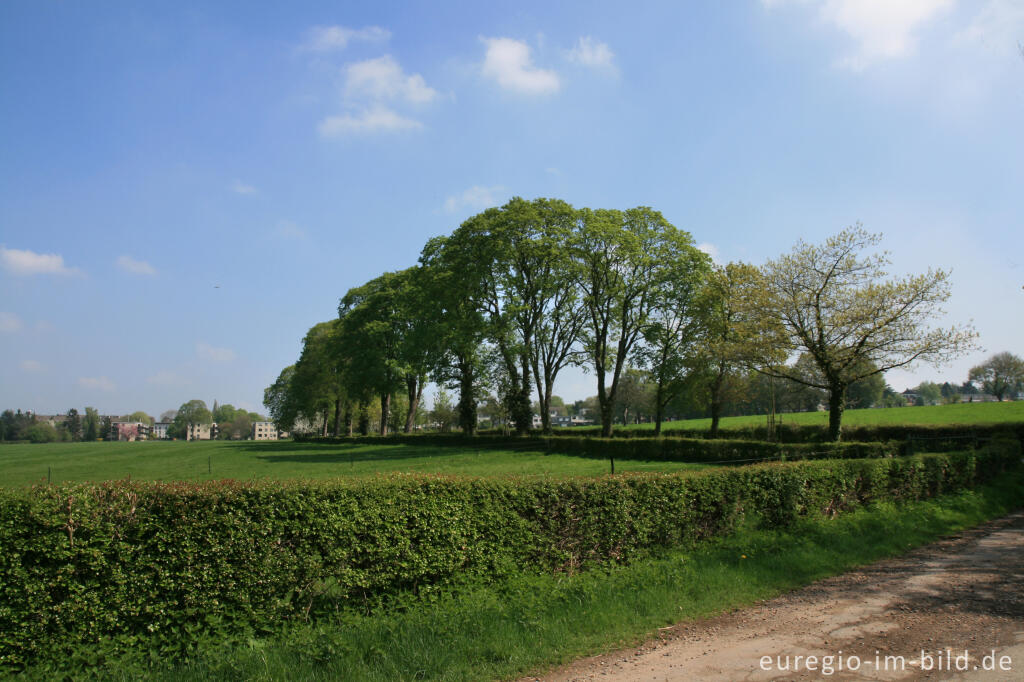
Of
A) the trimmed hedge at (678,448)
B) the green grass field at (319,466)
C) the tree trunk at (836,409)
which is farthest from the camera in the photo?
the tree trunk at (836,409)

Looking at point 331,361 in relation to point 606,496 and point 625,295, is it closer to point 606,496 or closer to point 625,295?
point 625,295

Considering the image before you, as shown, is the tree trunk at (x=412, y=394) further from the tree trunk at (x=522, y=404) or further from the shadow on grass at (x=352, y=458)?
the tree trunk at (x=522, y=404)

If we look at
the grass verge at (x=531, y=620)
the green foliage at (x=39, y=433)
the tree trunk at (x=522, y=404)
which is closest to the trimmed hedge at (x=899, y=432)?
the tree trunk at (x=522, y=404)

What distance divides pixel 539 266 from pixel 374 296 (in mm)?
20889

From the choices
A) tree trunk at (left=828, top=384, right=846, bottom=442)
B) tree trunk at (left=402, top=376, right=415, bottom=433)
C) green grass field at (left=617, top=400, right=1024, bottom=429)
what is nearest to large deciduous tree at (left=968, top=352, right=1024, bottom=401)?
green grass field at (left=617, top=400, right=1024, bottom=429)

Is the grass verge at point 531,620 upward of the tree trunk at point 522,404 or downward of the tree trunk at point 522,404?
downward

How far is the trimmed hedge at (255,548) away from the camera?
558cm

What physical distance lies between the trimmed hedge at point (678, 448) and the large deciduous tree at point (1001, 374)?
3333 inches

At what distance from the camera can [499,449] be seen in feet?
139

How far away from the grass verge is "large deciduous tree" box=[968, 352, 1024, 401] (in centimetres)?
10540

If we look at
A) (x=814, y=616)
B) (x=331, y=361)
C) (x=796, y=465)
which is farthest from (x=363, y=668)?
(x=331, y=361)

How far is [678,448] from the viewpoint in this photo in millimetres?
32406

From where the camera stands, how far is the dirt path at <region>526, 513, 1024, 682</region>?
5.71 meters

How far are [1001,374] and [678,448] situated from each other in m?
89.9
